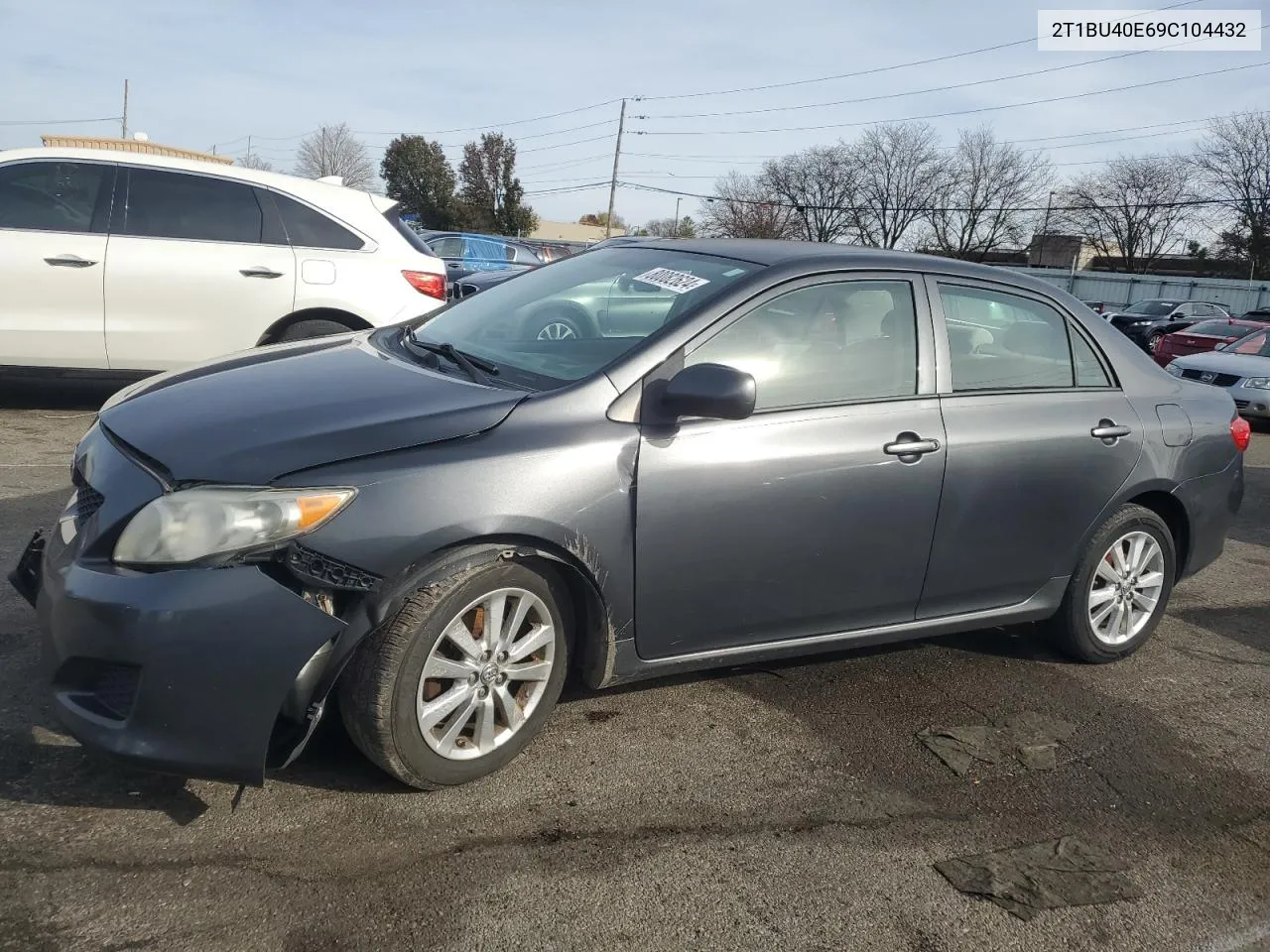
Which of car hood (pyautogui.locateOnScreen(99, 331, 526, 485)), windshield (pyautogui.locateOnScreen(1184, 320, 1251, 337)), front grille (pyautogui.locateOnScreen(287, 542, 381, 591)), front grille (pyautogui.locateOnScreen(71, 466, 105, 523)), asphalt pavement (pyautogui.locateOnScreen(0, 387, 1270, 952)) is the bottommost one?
asphalt pavement (pyautogui.locateOnScreen(0, 387, 1270, 952))

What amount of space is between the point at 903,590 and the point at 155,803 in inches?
97.0

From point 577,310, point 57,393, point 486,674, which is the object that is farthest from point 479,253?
point 486,674

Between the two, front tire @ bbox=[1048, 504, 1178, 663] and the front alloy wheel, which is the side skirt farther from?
the front alloy wheel

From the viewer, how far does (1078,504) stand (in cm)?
411

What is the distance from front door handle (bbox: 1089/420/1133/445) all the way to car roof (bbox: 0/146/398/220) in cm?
539

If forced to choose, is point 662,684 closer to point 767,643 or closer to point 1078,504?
point 767,643

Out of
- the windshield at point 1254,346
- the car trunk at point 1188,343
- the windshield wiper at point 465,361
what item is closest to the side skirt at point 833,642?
the windshield wiper at point 465,361

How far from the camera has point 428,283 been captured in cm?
765

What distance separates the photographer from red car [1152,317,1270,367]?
17.8m

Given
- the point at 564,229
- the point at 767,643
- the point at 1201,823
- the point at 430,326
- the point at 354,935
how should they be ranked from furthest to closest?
1. the point at 564,229
2. the point at 430,326
3. the point at 767,643
4. the point at 1201,823
5. the point at 354,935

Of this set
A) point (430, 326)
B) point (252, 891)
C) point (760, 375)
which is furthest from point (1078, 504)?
point (252, 891)

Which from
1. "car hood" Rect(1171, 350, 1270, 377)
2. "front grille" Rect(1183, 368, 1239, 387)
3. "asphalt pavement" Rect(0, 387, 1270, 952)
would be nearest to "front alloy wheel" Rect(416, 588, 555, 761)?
"asphalt pavement" Rect(0, 387, 1270, 952)

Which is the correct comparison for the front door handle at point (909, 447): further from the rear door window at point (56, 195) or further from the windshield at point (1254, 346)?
the windshield at point (1254, 346)

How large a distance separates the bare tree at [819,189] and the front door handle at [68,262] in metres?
65.6
